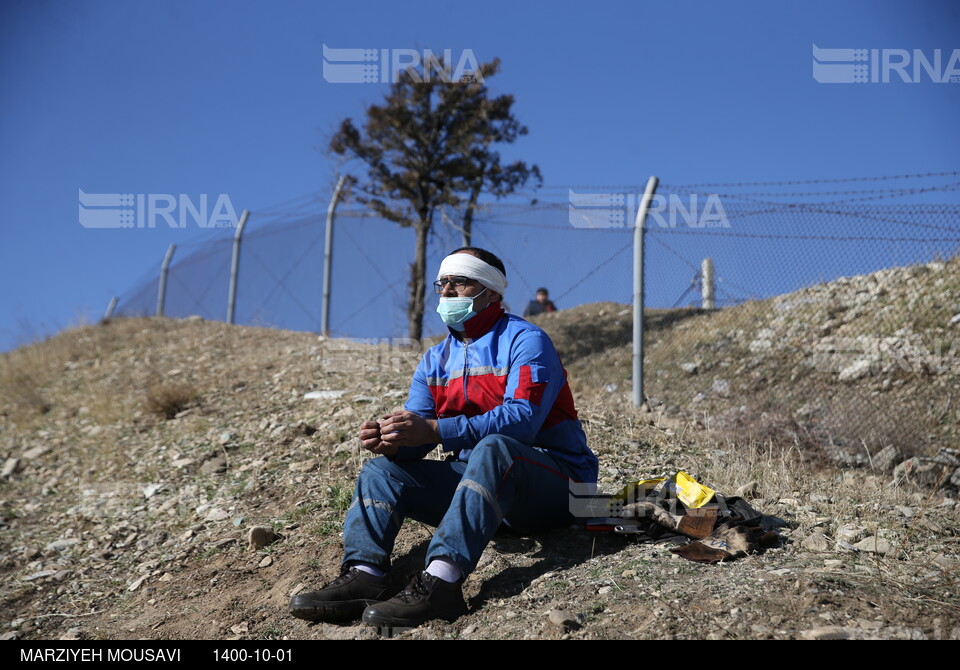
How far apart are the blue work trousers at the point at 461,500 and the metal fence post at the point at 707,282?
5.36 m

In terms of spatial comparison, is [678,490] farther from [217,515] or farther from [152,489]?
[152,489]

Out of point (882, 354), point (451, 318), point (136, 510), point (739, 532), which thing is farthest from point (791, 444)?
point (136, 510)

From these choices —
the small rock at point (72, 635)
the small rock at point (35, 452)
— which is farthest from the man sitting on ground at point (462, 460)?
the small rock at point (35, 452)

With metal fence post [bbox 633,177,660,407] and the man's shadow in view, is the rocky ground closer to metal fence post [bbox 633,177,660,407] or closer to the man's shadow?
the man's shadow

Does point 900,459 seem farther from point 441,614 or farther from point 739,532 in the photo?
point 441,614

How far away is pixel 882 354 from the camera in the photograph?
8.12 meters

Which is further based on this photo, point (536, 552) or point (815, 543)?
point (536, 552)

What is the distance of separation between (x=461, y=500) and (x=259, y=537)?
1746mm

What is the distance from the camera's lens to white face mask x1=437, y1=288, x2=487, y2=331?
3543 millimetres

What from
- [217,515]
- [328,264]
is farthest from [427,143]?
[217,515]

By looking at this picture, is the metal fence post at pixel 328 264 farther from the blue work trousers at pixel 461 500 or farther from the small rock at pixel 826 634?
the small rock at pixel 826 634

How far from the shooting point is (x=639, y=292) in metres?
6.94

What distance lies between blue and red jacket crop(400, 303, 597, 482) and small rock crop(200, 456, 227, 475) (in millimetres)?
2779

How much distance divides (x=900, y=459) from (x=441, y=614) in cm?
505
